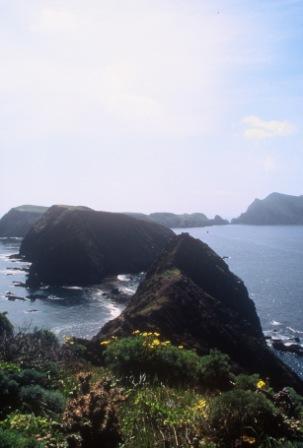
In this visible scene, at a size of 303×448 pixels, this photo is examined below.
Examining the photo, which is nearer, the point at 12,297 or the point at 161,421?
the point at 161,421

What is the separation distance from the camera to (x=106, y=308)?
10088 centimetres

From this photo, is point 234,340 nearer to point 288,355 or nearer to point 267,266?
point 288,355

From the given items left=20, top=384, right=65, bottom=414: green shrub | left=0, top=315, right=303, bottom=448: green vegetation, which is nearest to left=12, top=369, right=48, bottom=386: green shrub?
left=0, top=315, right=303, bottom=448: green vegetation

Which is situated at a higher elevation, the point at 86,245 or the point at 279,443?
the point at 279,443

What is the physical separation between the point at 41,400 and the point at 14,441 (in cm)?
325

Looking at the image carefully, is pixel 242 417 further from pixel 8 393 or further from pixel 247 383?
pixel 8 393

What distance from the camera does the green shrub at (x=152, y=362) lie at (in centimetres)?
1476

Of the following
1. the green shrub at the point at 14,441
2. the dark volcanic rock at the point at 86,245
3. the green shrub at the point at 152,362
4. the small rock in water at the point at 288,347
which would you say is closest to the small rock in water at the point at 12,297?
the dark volcanic rock at the point at 86,245

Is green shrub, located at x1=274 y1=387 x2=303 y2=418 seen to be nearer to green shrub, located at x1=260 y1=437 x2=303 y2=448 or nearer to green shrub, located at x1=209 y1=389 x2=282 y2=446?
green shrub, located at x1=209 y1=389 x2=282 y2=446

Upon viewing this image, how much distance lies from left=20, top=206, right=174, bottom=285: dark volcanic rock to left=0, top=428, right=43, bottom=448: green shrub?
124992 millimetres

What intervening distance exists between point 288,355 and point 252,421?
67.2 meters

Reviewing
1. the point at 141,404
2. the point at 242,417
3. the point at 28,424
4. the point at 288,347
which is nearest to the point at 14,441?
the point at 28,424

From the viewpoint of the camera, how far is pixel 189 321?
57.0 meters

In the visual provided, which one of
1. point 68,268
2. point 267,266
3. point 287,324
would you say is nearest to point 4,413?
point 287,324
